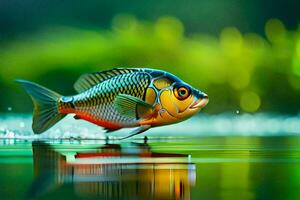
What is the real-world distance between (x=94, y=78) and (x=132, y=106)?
30cm

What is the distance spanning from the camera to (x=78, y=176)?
7.47 ft

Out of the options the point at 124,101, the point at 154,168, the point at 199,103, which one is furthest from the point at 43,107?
the point at 154,168

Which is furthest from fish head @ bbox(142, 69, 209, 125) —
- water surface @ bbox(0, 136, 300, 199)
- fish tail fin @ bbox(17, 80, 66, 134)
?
A: fish tail fin @ bbox(17, 80, 66, 134)

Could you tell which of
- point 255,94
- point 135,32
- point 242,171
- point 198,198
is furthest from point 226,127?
point 198,198

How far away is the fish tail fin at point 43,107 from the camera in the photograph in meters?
3.23

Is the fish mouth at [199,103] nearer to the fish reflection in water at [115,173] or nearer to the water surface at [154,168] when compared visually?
the water surface at [154,168]

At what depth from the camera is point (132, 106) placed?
125 inches

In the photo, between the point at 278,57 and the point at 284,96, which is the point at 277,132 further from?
the point at 278,57

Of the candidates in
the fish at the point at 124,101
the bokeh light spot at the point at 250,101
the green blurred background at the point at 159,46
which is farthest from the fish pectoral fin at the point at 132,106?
the bokeh light spot at the point at 250,101

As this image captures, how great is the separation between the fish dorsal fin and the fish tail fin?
0.14 meters

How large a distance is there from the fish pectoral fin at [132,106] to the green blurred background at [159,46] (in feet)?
1.10

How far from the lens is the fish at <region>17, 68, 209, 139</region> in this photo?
10.4 feet

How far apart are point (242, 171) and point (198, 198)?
57cm

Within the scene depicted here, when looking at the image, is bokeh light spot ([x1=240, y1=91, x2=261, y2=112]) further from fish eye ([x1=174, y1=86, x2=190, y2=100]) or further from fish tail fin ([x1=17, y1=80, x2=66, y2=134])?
fish tail fin ([x1=17, y1=80, x2=66, y2=134])
